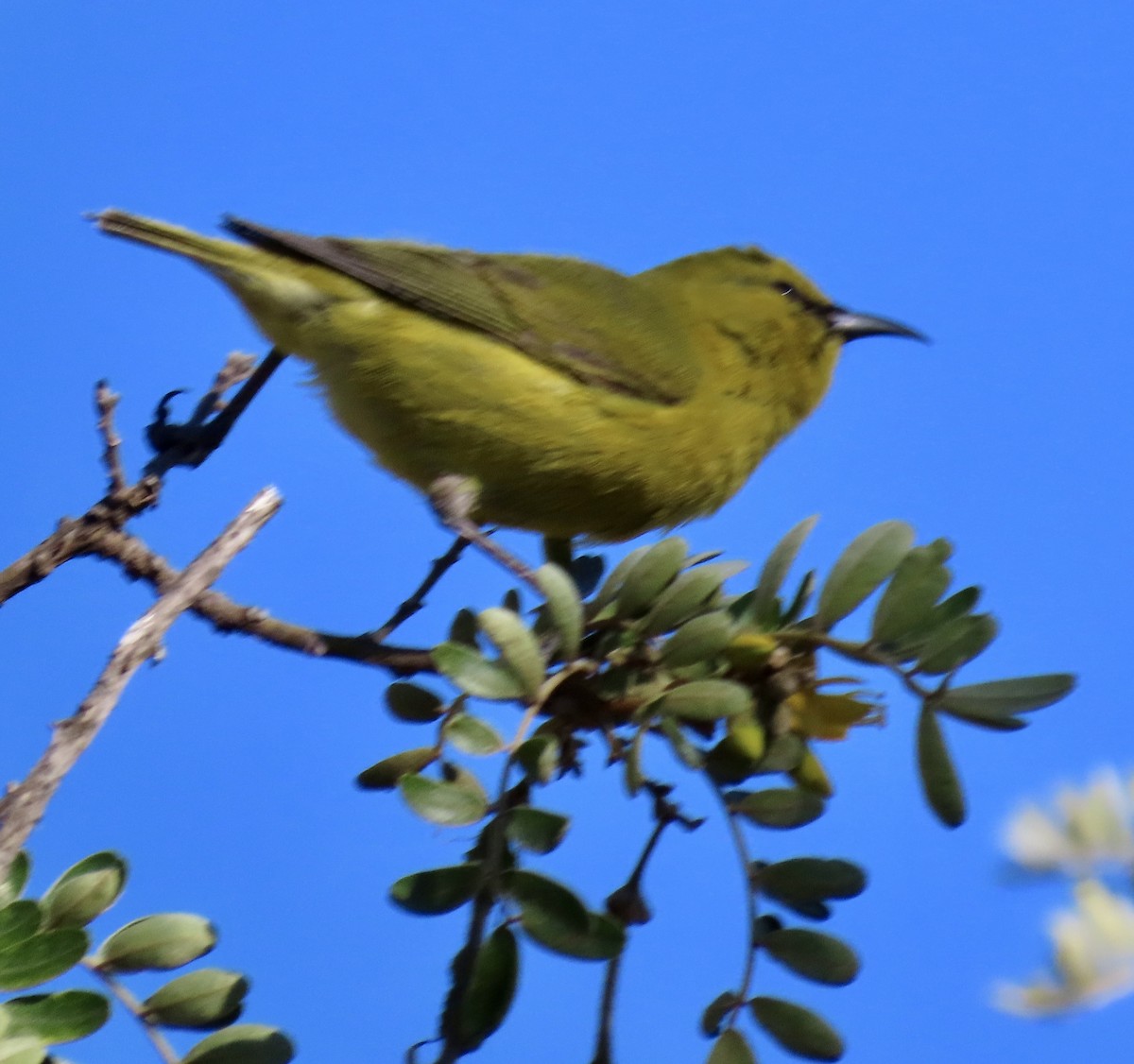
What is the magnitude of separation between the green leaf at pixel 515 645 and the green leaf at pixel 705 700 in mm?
166

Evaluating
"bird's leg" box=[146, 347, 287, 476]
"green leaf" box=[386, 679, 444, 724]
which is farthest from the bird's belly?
"green leaf" box=[386, 679, 444, 724]

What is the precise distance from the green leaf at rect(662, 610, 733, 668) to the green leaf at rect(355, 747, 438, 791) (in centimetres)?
43

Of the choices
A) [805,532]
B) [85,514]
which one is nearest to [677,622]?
[805,532]

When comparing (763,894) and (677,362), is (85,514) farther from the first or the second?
(677,362)

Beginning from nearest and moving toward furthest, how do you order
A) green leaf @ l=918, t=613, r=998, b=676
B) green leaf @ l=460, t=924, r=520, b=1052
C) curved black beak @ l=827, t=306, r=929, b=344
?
green leaf @ l=460, t=924, r=520, b=1052 < green leaf @ l=918, t=613, r=998, b=676 < curved black beak @ l=827, t=306, r=929, b=344

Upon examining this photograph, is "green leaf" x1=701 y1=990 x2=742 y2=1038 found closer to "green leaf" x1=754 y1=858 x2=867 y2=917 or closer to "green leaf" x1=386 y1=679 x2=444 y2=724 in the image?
"green leaf" x1=754 y1=858 x2=867 y2=917

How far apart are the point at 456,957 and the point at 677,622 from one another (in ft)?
1.97

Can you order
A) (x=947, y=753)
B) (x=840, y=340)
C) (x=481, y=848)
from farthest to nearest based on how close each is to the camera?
(x=840, y=340) < (x=947, y=753) < (x=481, y=848)

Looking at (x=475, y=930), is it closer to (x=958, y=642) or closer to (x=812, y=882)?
(x=812, y=882)

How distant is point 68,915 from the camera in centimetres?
164

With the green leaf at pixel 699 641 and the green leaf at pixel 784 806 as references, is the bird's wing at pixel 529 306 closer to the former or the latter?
the green leaf at pixel 699 641

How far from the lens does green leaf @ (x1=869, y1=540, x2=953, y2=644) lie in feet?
6.08

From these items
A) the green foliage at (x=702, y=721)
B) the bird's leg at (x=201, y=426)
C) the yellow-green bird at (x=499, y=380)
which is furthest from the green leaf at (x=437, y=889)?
the yellow-green bird at (x=499, y=380)

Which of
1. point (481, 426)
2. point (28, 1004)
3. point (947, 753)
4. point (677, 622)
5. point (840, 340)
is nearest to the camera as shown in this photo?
point (28, 1004)
